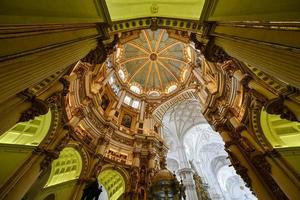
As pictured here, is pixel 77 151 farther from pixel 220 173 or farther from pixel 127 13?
pixel 220 173

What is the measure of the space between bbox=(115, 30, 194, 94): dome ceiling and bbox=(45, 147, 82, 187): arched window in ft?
49.2

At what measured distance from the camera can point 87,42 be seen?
711 centimetres

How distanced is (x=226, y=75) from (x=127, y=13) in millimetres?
8346

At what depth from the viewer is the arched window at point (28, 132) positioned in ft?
32.2

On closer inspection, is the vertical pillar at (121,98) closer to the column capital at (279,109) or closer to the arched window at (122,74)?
the arched window at (122,74)

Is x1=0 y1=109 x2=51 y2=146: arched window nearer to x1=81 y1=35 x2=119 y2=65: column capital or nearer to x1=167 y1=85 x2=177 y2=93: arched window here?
x1=81 y1=35 x2=119 y2=65: column capital

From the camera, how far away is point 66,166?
13750 mm

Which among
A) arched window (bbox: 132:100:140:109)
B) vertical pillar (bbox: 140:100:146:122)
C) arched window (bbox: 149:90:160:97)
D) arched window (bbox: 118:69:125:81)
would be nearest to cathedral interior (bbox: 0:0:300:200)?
vertical pillar (bbox: 140:100:146:122)

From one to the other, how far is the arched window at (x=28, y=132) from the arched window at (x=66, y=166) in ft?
10.8

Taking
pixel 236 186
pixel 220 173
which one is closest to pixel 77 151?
pixel 220 173

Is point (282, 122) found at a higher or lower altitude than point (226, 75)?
lower

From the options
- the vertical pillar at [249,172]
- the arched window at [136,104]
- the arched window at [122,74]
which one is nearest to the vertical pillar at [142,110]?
the arched window at [136,104]

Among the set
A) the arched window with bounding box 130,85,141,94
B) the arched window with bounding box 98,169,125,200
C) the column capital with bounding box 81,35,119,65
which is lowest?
the arched window with bounding box 98,169,125,200

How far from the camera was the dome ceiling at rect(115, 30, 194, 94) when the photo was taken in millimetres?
27484
